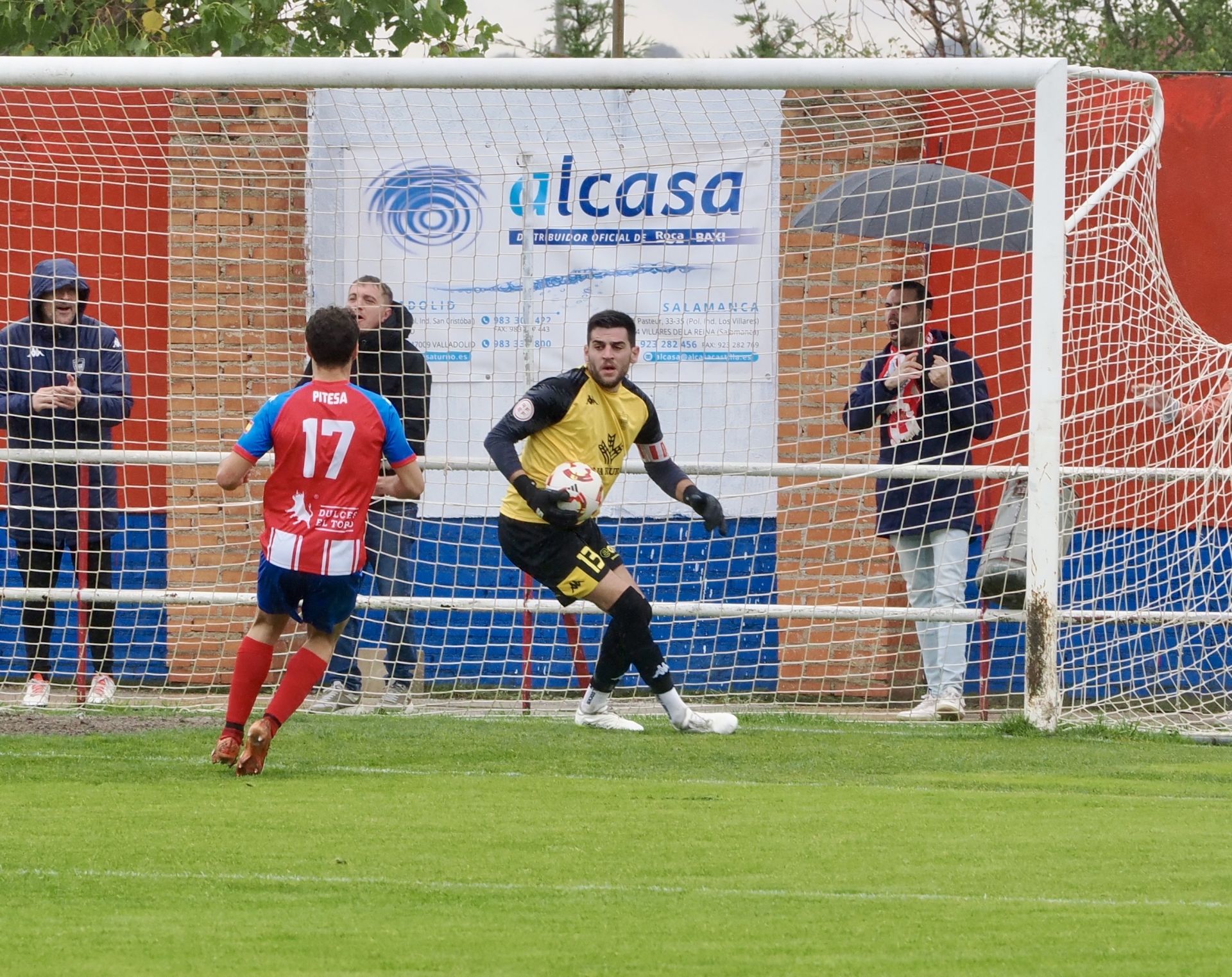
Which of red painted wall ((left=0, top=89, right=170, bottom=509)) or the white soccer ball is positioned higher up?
red painted wall ((left=0, top=89, right=170, bottom=509))

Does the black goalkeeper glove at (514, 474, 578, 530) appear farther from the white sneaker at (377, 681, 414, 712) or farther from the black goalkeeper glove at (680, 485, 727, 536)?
the white sneaker at (377, 681, 414, 712)

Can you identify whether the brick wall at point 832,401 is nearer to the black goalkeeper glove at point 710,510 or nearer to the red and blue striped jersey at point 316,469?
the black goalkeeper glove at point 710,510

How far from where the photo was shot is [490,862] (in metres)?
5.61

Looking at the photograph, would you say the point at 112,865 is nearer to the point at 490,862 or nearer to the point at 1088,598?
the point at 490,862

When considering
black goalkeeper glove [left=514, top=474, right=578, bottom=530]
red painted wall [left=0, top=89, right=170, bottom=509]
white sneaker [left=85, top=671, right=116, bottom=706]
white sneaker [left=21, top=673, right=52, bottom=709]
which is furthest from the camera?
red painted wall [left=0, top=89, right=170, bottom=509]

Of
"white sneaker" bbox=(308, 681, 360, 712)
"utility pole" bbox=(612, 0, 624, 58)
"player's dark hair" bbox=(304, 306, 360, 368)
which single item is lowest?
"white sneaker" bbox=(308, 681, 360, 712)

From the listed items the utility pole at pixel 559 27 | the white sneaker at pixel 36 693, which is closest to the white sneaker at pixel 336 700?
the white sneaker at pixel 36 693

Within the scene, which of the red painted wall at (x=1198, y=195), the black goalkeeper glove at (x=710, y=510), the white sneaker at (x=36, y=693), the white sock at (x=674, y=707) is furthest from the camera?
the red painted wall at (x=1198, y=195)

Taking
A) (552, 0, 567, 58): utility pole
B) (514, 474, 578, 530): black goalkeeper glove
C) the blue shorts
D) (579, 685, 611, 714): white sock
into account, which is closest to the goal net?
(579, 685, 611, 714): white sock

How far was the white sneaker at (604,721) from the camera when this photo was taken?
30.2 ft

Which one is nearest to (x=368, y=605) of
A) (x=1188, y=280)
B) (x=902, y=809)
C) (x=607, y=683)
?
(x=607, y=683)

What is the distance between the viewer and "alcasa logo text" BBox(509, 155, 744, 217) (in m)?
10.9

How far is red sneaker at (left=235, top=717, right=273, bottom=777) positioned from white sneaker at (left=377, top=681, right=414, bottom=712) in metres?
2.86

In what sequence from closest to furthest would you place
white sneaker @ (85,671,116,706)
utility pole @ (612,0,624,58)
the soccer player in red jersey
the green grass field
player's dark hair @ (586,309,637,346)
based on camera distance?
the green grass field
the soccer player in red jersey
player's dark hair @ (586,309,637,346)
white sneaker @ (85,671,116,706)
utility pole @ (612,0,624,58)
